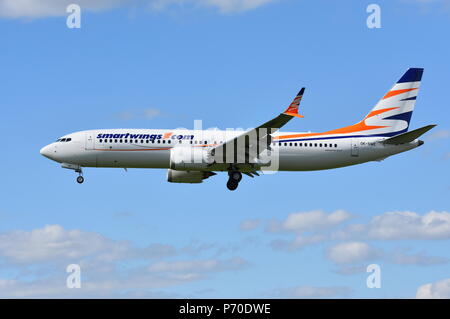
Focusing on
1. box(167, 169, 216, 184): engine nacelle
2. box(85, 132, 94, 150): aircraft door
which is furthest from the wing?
box(85, 132, 94, 150): aircraft door

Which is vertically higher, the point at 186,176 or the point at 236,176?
the point at 186,176

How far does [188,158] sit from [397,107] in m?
18.0

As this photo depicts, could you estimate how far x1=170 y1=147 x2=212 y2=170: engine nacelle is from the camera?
58.9 m

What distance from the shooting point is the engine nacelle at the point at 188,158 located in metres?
58.9

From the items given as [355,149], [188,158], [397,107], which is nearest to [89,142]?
[188,158]

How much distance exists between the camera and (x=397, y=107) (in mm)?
66250

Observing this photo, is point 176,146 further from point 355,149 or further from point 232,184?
point 355,149

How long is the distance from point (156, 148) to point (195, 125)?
368 cm

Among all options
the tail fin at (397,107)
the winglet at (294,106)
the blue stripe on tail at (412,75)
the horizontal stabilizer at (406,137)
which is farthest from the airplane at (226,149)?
the blue stripe on tail at (412,75)

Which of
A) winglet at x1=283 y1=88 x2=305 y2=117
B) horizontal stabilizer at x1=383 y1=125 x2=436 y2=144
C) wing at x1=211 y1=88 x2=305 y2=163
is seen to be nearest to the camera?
winglet at x1=283 y1=88 x2=305 y2=117

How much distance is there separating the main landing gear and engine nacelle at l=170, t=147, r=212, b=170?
2555 millimetres

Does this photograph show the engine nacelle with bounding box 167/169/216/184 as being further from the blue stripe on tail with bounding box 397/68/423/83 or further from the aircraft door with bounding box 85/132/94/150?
the blue stripe on tail with bounding box 397/68/423/83

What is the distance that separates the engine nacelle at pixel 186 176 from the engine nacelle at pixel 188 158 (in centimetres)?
428

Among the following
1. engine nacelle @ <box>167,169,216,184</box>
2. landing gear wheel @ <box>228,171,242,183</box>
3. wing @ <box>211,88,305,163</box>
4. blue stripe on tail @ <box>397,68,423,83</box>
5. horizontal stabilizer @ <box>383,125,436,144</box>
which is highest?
blue stripe on tail @ <box>397,68,423,83</box>
